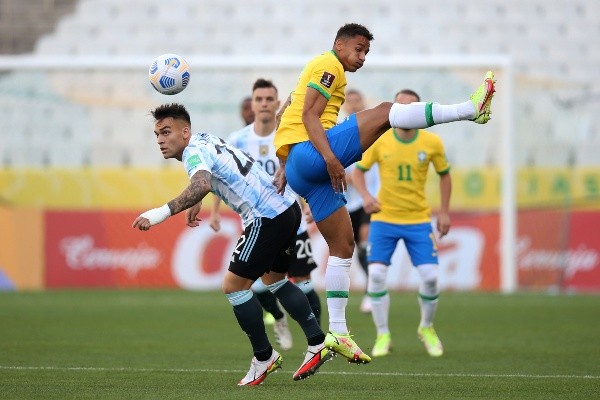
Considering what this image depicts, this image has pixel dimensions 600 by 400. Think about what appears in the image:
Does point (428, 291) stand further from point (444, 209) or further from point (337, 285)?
point (337, 285)

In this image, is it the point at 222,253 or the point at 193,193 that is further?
the point at 222,253

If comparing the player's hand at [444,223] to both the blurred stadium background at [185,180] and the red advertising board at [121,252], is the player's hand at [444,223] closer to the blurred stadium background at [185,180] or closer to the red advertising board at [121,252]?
the blurred stadium background at [185,180]

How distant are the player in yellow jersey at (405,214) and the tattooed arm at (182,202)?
324 centimetres

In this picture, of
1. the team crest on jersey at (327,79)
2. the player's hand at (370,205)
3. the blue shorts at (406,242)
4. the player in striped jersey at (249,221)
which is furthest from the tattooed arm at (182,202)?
the blue shorts at (406,242)

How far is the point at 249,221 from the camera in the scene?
25.7 ft

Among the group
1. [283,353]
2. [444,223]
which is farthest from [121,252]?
[444,223]

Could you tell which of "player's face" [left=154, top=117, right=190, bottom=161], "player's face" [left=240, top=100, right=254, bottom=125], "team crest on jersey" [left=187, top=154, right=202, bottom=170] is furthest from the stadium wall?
"team crest on jersey" [left=187, top=154, right=202, bottom=170]

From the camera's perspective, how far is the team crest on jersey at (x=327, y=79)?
7.67m

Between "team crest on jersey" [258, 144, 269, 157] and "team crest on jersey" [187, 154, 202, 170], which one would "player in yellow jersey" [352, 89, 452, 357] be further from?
"team crest on jersey" [187, 154, 202, 170]

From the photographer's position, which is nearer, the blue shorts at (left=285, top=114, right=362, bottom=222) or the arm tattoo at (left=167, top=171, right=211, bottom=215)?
the arm tattoo at (left=167, top=171, right=211, bottom=215)

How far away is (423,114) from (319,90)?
0.73m

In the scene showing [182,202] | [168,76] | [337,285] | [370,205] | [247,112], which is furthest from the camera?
[247,112]

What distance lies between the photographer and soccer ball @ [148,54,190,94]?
8.34m

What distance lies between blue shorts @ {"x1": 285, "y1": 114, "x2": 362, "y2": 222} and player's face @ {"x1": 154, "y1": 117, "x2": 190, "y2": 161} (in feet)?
2.55
